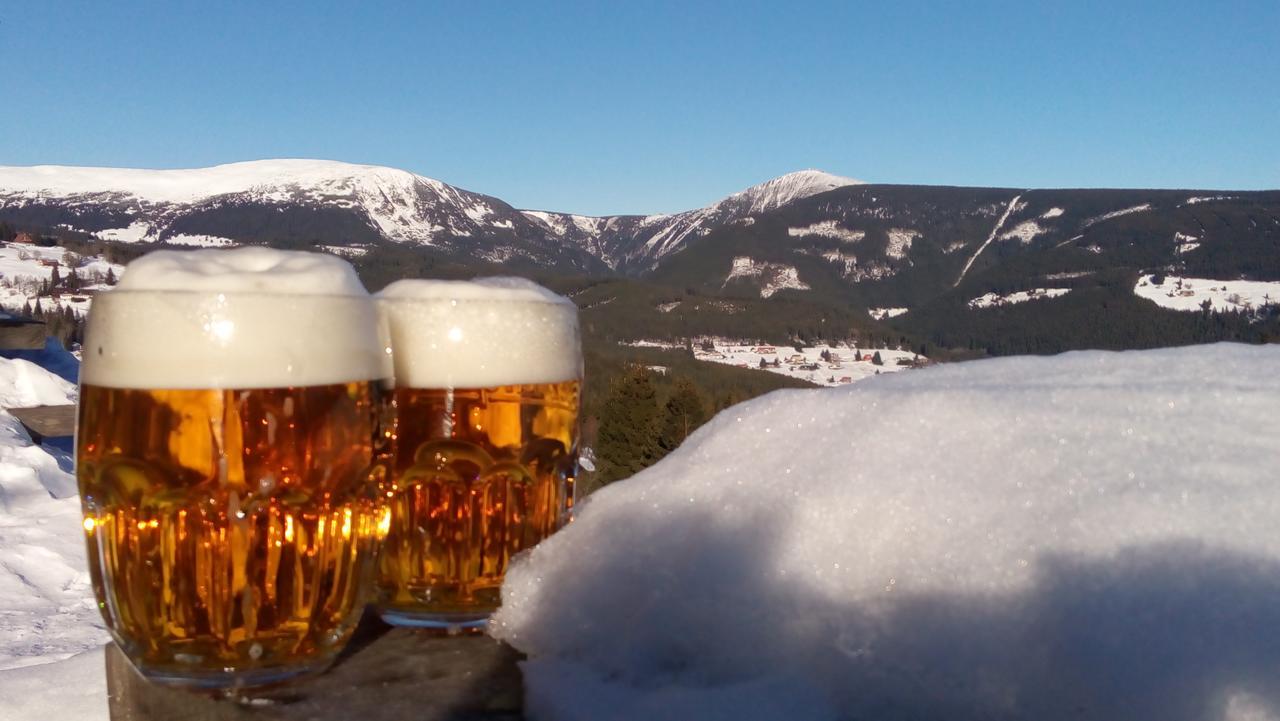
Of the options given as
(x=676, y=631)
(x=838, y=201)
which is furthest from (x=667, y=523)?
(x=838, y=201)

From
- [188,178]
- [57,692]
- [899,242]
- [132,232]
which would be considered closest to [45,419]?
[57,692]

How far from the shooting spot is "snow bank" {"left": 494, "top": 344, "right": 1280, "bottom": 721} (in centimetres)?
49

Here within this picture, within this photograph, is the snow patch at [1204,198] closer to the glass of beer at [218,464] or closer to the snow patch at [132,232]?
the glass of beer at [218,464]

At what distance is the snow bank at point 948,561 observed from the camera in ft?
1.60

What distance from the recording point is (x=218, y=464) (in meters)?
0.67

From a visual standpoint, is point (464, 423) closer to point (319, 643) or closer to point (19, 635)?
point (319, 643)

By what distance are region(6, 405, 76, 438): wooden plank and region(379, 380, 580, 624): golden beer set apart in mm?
6700

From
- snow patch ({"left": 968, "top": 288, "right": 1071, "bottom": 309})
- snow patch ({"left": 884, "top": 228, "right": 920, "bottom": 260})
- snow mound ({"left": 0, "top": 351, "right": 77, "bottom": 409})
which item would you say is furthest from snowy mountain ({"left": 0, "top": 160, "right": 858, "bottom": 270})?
snow mound ({"left": 0, "top": 351, "right": 77, "bottom": 409})

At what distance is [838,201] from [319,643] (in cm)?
15282

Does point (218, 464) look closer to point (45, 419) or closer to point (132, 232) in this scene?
point (45, 419)

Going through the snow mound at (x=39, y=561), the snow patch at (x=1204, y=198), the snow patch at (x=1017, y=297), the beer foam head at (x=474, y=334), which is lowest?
the snow mound at (x=39, y=561)

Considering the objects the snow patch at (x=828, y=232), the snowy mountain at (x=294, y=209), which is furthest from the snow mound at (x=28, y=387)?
the snowy mountain at (x=294, y=209)

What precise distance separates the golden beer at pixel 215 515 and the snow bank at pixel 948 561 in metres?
0.21

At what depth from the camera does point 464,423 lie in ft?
2.95
